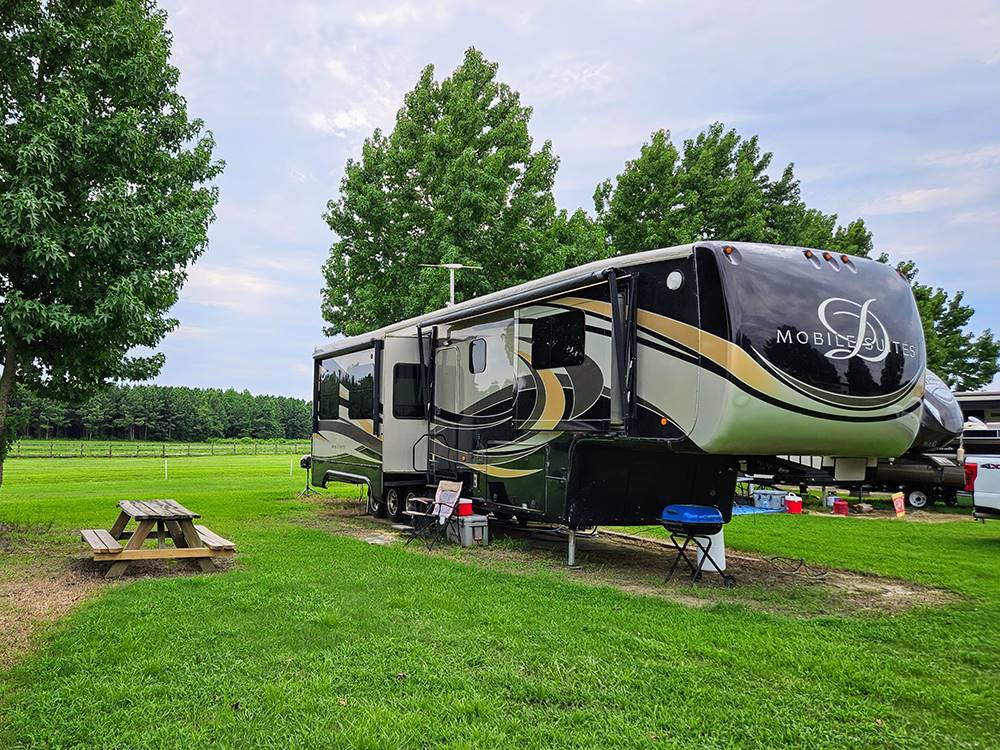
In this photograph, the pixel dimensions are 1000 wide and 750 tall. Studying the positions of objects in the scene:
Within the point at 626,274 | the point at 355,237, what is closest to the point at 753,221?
the point at 355,237

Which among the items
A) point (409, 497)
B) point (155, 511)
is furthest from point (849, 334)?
point (409, 497)

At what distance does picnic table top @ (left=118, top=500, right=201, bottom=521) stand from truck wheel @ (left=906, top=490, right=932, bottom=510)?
51.1ft

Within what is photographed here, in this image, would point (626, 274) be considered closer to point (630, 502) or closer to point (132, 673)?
point (630, 502)

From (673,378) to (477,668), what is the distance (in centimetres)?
321

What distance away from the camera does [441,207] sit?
688 inches

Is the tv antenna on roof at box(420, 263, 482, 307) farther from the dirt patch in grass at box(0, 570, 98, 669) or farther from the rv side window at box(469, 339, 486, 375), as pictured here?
the dirt patch in grass at box(0, 570, 98, 669)

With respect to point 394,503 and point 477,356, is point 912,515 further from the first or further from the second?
point 477,356

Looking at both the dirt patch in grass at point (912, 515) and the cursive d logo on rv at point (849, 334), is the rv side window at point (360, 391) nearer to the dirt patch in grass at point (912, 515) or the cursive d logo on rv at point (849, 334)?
the cursive d logo on rv at point (849, 334)

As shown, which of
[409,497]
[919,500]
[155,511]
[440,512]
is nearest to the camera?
[155,511]

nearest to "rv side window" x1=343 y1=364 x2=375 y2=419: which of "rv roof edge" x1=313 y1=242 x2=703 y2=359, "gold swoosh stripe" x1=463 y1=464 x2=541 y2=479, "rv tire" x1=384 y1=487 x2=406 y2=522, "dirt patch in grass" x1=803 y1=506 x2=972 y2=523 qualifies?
"rv roof edge" x1=313 y1=242 x2=703 y2=359

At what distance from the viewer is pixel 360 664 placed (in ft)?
14.8

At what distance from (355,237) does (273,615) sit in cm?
1472

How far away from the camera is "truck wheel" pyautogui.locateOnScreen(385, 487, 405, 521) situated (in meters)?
12.1

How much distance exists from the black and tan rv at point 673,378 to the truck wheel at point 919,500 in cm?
1119
